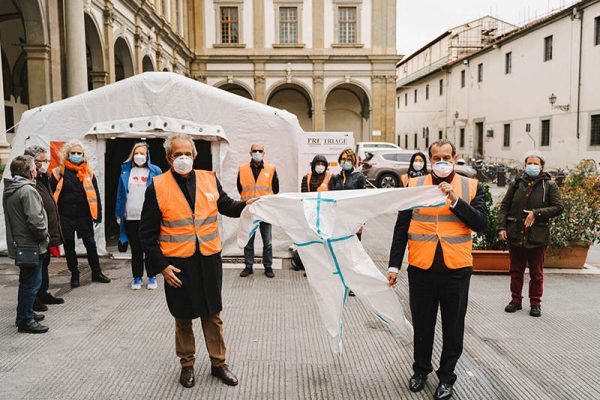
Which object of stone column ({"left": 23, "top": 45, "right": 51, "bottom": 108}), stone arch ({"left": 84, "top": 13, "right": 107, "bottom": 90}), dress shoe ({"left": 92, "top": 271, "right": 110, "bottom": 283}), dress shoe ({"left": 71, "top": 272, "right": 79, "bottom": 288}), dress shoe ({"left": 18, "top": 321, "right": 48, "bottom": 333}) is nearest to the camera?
dress shoe ({"left": 18, "top": 321, "right": 48, "bottom": 333})

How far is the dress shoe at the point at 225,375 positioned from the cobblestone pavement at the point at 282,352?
1.9 inches

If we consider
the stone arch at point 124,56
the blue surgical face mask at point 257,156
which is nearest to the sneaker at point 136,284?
the blue surgical face mask at point 257,156

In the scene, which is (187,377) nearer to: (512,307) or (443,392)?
(443,392)

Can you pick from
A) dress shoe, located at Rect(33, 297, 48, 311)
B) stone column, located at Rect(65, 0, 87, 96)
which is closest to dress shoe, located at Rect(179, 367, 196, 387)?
dress shoe, located at Rect(33, 297, 48, 311)

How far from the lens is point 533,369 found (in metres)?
4.28

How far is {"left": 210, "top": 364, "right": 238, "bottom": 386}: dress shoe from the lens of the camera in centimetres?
395

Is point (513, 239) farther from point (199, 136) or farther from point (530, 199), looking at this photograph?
point (199, 136)

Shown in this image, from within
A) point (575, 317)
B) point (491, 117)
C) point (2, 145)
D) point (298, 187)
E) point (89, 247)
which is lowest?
point (575, 317)

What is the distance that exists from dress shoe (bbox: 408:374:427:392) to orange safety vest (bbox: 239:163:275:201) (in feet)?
13.3

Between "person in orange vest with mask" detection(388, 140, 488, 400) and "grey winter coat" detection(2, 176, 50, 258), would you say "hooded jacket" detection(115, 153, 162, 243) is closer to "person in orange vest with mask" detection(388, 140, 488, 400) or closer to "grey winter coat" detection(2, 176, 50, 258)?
"grey winter coat" detection(2, 176, 50, 258)

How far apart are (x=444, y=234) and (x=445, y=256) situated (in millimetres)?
155

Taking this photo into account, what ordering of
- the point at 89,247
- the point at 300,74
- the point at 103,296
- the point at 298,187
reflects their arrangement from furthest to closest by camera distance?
the point at 300,74 < the point at 298,187 < the point at 89,247 < the point at 103,296

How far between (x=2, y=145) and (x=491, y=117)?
29.9 m

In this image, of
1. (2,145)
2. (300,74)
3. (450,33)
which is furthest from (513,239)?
(450,33)
